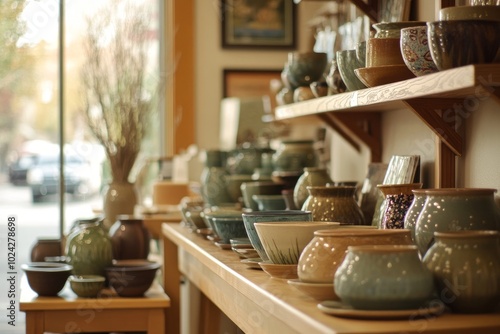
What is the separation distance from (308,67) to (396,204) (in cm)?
94

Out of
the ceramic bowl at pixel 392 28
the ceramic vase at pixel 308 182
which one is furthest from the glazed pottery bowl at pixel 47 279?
the ceramic bowl at pixel 392 28

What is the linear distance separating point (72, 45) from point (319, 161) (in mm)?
2502

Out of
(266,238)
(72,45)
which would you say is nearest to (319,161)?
(266,238)

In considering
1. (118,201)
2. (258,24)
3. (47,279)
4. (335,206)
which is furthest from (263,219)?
(258,24)

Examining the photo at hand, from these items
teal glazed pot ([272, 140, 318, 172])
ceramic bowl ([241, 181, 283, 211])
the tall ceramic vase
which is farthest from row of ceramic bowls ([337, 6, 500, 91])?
the tall ceramic vase

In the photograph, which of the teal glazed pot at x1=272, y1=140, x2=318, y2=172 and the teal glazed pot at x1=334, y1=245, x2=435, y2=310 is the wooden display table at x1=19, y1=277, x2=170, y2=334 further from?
the teal glazed pot at x1=334, y1=245, x2=435, y2=310

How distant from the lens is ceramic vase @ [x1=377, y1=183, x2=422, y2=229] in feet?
5.85

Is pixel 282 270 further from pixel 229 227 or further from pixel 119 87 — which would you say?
pixel 119 87

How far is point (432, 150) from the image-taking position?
212cm

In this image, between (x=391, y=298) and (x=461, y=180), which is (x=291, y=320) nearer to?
(x=391, y=298)

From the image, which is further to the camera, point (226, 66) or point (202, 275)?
point (226, 66)

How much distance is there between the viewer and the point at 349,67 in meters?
2.02

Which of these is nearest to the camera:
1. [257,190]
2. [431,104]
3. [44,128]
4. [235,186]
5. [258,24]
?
[431,104]

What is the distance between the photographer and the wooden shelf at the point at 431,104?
4.55ft
